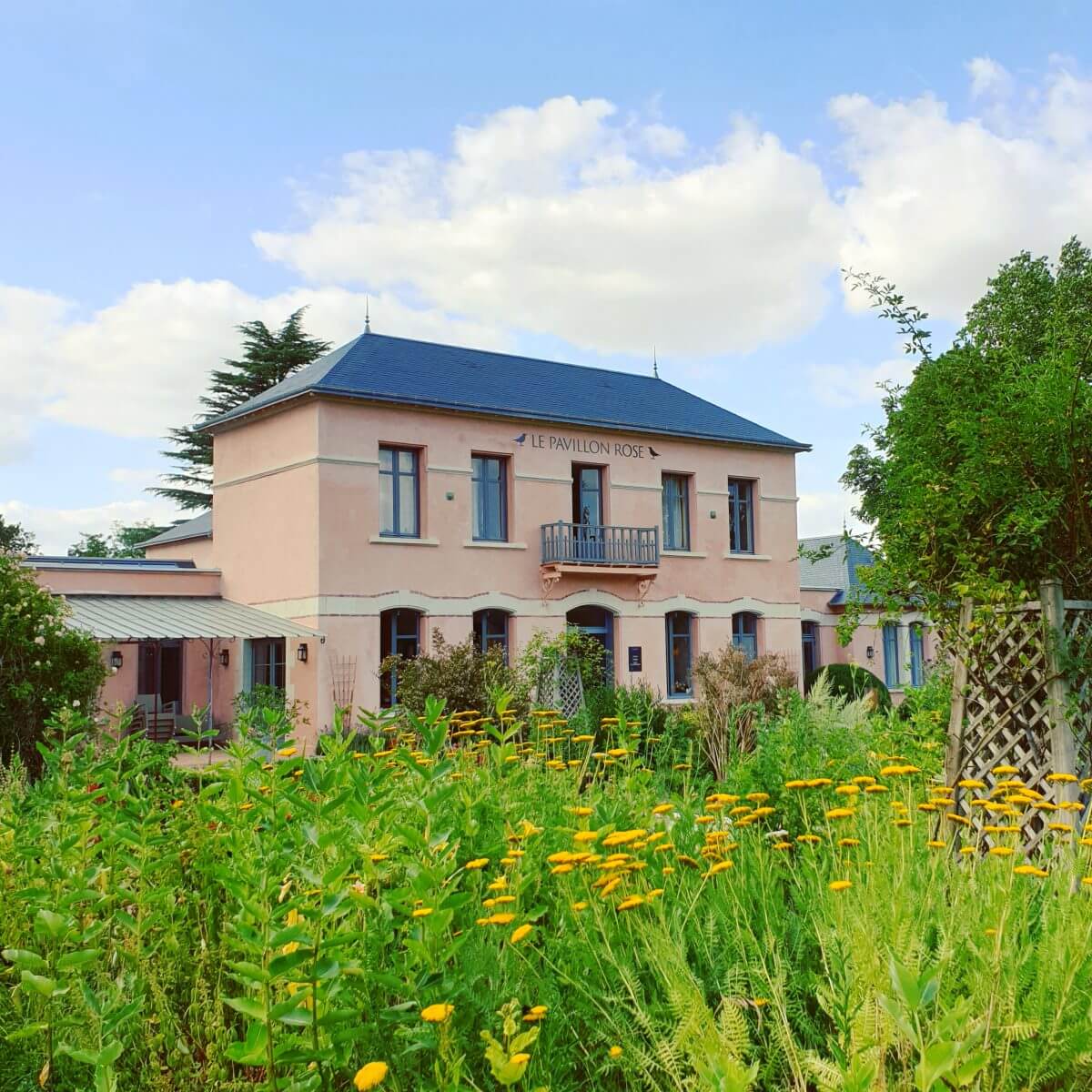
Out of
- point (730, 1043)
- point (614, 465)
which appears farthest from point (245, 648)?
point (730, 1043)

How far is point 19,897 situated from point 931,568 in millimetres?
4588

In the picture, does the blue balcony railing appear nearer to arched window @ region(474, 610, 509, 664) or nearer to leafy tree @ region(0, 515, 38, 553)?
arched window @ region(474, 610, 509, 664)

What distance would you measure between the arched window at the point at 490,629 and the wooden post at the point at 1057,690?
17.6m

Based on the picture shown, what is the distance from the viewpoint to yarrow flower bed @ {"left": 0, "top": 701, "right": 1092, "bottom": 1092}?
7.90ft

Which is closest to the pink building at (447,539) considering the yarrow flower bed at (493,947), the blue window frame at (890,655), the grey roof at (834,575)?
the grey roof at (834,575)

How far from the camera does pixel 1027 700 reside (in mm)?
5570

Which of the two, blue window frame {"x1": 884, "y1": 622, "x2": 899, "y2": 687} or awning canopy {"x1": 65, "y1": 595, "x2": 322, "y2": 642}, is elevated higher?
awning canopy {"x1": 65, "y1": 595, "x2": 322, "y2": 642}

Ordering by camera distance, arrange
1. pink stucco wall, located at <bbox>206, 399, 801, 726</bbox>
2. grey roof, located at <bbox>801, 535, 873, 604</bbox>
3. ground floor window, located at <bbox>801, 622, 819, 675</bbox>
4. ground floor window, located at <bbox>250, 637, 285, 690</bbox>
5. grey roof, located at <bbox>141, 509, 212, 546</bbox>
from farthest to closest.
Answer: grey roof, located at <bbox>801, 535, 873, 604</bbox>
ground floor window, located at <bbox>801, 622, 819, 675</bbox>
grey roof, located at <bbox>141, 509, 212, 546</bbox>
ground floor window, located at <bbox>250, 637, 285, 690</bbox>
pink stucco wall, located at <bbox>206, 399, 801, 726</bbox>

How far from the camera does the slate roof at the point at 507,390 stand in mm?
22234

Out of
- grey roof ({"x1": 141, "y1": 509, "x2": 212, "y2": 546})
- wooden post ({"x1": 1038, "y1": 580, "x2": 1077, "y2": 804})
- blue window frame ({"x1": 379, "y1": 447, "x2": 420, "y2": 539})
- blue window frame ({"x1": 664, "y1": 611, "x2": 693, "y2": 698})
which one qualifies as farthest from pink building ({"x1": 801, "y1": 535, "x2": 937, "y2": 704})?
wooden post ({"x1": 1038, "y1": 580, "x2": 1077, "y2": 804})

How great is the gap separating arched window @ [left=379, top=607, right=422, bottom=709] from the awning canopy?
1611mm

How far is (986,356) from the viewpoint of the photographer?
629 cm

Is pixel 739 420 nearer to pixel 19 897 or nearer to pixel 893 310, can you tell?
pixel 893 310

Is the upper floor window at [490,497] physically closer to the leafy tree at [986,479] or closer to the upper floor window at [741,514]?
the upper floor window at [741,514]
